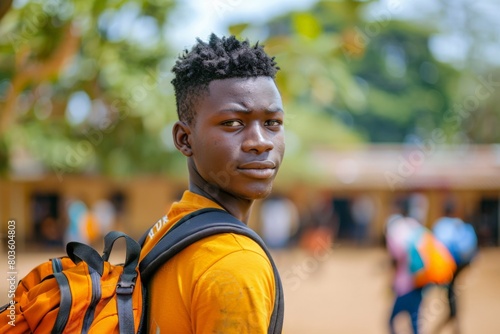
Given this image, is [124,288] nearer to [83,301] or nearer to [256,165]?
[83,301]

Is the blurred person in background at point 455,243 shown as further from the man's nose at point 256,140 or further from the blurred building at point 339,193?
the blurred building at point 339,193

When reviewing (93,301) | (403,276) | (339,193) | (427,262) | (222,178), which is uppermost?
(222,178)

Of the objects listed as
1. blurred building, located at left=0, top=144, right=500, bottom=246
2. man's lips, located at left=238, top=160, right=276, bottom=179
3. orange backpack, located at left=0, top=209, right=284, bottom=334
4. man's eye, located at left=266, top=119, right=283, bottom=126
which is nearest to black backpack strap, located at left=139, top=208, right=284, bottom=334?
orange backpack, located at left=0, top=209, right=284, bottom=334

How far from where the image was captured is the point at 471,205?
868 inches

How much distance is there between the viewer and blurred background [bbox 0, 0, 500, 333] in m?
5.43

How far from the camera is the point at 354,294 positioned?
12969 mm

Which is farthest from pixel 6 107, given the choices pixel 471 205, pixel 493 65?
pixel 493 65

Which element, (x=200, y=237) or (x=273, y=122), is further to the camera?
(x=273, y=122)

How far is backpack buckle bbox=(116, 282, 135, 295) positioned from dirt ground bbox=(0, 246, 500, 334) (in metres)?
5.96

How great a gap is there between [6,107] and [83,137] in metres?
5.70

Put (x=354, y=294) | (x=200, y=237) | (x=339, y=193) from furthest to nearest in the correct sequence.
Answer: (x=339, y=193) → (x=354, y=294) → (x=200, y=237)

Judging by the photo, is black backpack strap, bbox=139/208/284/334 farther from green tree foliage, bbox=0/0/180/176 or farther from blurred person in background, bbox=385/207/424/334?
blurred person in background, bbox=385/207/424/334

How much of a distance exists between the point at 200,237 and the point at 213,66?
42 cm

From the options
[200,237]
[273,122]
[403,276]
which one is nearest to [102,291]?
[200,237]
